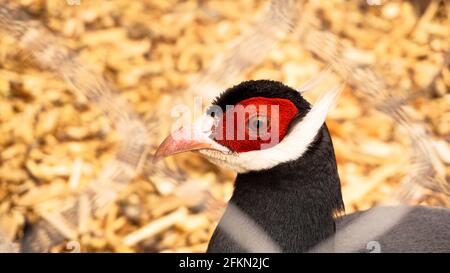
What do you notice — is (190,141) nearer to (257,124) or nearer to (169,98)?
(257,124)

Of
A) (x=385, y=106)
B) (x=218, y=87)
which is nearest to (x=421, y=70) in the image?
(x=385, y=106)

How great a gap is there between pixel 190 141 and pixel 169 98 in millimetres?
610

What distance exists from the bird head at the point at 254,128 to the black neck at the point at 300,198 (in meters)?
0.02

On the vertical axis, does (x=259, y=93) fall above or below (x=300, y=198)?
above

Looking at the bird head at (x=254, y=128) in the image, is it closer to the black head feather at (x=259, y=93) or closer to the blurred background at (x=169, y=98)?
the black head feather at (x=259, y=93)

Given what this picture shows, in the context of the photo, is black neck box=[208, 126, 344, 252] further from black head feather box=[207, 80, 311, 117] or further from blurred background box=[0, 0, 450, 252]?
blurred background box=[0, 0, 450, 252]

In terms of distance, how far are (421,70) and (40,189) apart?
1.01 metres

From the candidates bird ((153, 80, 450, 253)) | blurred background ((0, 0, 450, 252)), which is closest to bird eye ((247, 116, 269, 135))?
bird ((153, 80, 450, 253))

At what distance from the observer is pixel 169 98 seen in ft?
6.98

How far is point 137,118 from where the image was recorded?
1985mm

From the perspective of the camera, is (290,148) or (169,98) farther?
(169,98)

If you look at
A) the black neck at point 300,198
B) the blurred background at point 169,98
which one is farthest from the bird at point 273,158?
the blurred background at point 169,98

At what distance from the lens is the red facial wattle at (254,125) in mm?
1531

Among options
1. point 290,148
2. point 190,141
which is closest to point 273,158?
point 290,148
